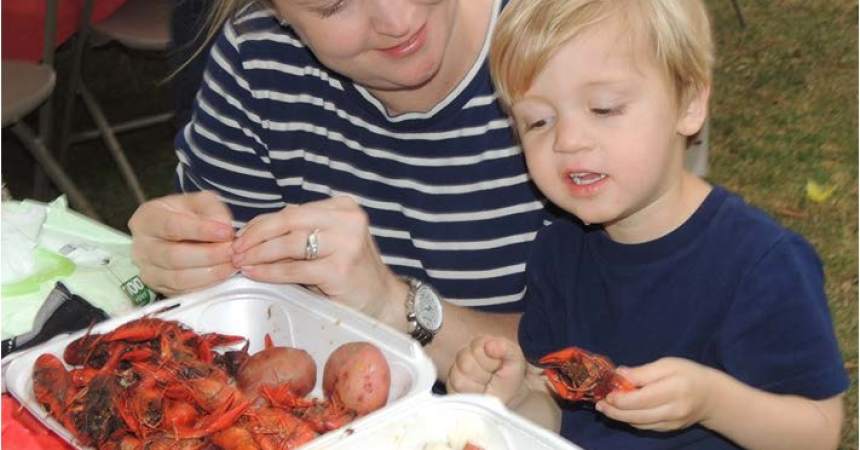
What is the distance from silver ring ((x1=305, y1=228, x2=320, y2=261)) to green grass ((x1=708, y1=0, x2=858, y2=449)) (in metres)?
1.98

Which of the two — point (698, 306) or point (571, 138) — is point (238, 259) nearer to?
point (571, 138)

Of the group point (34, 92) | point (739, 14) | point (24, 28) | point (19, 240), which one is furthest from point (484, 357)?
point (739, 14)

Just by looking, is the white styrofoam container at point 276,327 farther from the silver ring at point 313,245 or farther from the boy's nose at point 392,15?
the boy's nose at point 392,15

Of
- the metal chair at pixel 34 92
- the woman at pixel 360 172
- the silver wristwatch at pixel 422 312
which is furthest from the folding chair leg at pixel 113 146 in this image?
the silver wristwatch at pixel 422 312

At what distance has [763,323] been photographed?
1490mm

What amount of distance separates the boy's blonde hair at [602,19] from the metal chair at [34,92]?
2048mm

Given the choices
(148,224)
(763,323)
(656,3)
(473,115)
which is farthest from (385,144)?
(763,323)

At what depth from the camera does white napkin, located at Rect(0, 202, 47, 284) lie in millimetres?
1620

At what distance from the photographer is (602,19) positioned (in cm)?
147

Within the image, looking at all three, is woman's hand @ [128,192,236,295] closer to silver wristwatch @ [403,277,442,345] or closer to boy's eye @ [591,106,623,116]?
silver wristwatch @ [403,277,442,345]

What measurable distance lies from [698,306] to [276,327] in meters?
0.56

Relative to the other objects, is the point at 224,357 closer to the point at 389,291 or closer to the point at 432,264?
the point at 389,291

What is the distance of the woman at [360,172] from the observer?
1600 millimetres

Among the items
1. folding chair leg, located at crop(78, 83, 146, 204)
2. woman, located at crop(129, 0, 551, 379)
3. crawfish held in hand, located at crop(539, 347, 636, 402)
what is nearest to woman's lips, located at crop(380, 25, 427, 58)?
woman, located at crop(129, 0, 551, 379)
